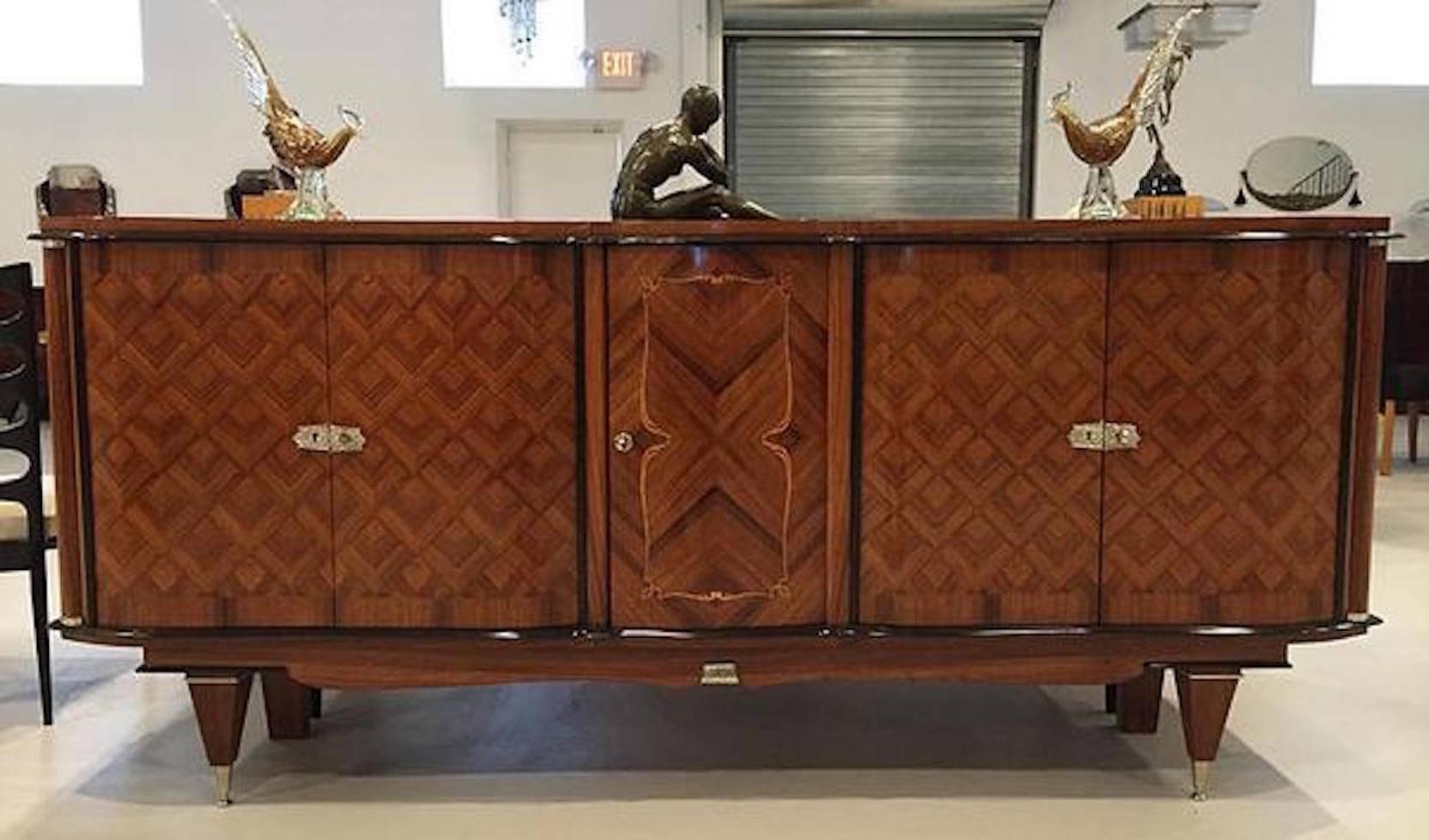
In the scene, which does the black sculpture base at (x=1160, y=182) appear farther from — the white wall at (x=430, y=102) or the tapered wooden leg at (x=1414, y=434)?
the white wall at (x=430, y=102)

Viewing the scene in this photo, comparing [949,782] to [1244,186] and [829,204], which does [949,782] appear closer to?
[829,204]

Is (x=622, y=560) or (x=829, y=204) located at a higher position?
(x=829, y=204)

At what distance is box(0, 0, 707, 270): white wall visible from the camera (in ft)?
26.8

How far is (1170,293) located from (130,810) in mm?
2148

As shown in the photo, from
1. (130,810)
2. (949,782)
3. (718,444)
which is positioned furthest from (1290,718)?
(130,810)

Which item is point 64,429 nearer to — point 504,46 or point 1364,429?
point 1364,429

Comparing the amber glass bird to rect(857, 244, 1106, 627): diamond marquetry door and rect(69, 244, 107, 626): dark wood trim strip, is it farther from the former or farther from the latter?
rect(69, 244, 107, 626): dark wood trim strip

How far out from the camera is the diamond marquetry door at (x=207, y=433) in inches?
92.3

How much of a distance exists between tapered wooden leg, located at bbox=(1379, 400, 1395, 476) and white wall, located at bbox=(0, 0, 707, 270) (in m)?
4.31

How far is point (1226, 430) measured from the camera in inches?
94.7

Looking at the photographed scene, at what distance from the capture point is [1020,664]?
2.47 m

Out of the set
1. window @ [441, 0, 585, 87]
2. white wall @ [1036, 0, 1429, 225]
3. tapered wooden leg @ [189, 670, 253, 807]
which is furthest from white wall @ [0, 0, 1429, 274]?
tapered wooden leg @ [189, 670, 253, 807]

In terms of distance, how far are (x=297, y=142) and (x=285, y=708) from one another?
1.20 m

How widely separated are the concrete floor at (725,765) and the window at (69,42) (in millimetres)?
5947
